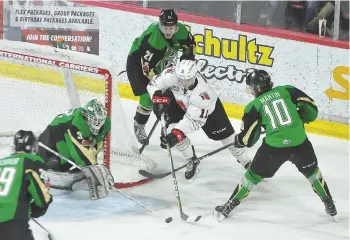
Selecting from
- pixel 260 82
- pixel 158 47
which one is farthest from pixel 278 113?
pixel 158 47

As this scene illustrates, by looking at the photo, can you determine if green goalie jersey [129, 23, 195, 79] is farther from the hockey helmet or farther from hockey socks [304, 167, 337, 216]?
hockey socks [304, 167, 337, 216]

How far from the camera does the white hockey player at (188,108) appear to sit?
4973mm

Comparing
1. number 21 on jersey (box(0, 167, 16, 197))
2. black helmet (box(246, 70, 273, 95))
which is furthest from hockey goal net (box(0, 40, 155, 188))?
number 21 on jersey (box(0, 167, 16, 197))

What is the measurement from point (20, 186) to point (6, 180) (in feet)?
0.22

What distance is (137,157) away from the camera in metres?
5.50

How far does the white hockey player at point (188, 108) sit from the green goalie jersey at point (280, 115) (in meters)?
0.46

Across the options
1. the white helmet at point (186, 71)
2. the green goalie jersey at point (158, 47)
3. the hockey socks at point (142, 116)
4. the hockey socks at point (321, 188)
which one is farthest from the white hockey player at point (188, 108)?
the hockey socks at point (321, 188)

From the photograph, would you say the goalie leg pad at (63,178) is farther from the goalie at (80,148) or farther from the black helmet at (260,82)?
the black helmet at (260,82)

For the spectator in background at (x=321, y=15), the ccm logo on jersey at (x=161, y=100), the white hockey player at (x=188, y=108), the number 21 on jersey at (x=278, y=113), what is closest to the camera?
the number 21 on jersey at (x=278, y=113)

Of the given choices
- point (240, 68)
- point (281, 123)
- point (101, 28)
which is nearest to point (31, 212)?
point (281, 123)

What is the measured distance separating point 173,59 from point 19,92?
1.08m

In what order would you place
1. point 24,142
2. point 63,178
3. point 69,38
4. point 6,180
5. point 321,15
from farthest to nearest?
point 69,38 < point 321,15 < point 63,178 < point 24,142 < point 6,180

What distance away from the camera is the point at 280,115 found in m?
4.53

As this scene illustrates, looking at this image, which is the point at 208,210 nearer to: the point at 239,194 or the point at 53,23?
the point at 239,194
